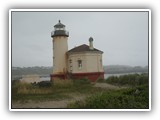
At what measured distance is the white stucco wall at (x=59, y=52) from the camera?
14.9 ft

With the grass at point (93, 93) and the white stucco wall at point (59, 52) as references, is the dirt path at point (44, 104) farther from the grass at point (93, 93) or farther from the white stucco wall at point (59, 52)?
the white stucco wall at point (59, 52)

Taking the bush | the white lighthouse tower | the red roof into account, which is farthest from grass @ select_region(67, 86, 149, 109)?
the red roof

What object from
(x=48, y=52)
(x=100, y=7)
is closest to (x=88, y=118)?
(x=48, y=52)

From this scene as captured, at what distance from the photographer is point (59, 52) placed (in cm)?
458

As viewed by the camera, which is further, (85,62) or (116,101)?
(85,62)

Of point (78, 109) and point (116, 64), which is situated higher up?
point (116, 64)

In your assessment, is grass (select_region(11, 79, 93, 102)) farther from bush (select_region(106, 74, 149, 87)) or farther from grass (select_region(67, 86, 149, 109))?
bush (select_region(106, 74, 149, 87))

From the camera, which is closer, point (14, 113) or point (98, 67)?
point (14, 113)

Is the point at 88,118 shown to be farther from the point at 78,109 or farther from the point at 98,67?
the point at 98,67

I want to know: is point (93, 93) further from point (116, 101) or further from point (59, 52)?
point (59, 52)

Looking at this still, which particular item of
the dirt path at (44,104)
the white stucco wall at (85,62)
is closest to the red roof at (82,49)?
the white stucco wall at (85,62)

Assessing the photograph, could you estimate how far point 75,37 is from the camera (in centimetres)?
451

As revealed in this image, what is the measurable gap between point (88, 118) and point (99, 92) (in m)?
0.46

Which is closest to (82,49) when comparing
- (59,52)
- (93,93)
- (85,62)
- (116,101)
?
(85,62)
